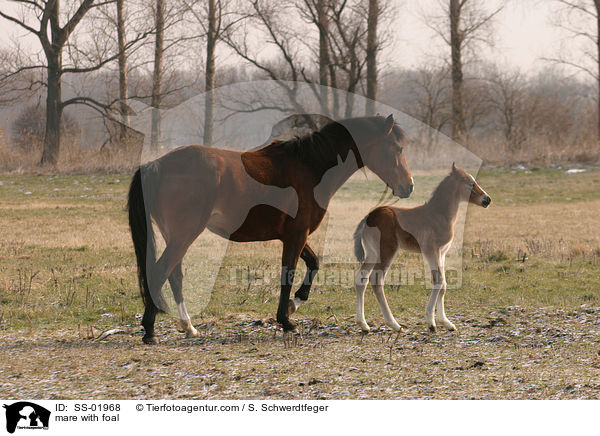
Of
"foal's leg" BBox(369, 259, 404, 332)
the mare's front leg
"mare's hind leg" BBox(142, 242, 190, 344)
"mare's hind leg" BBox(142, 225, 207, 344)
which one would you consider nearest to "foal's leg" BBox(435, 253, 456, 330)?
"foal's leg" BBox(369, 259, 404, 332)

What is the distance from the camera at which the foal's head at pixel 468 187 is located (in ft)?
19.2

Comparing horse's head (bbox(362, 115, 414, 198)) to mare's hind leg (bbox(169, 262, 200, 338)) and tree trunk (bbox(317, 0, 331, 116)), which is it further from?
tree trunk (bbox(317, 0, 331, 116))

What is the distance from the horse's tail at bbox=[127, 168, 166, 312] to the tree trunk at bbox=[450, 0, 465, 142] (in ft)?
73.9

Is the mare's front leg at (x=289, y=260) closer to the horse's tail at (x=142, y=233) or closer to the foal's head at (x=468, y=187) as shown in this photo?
the horse's tail at (x=142, y=233)

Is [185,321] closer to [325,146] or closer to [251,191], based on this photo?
[251,191]

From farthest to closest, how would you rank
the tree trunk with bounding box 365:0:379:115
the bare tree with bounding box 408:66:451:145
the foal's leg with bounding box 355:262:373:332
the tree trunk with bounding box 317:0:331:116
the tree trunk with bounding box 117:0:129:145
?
the bare tree with bounding box 408:66:451:145
the tree trunk with bounding box 117:0:129:145
the tree trunk with bounding box 365:0:379:115
the tree trunk with bounding box 317:0:331:116
the foal's leg with bounding box 355:262:373:332

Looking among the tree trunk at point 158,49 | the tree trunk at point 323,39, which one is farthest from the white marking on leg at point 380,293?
the tree trunk at point 158,49

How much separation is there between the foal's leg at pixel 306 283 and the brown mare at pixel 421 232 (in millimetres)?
594

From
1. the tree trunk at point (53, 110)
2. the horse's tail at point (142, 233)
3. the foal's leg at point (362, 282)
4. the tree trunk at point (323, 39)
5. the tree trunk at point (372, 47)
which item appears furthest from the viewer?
the tree trunk at point (53, 110)

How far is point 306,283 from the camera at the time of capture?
21.1 ft

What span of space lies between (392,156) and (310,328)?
6.35ft

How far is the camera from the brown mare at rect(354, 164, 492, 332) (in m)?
5.86

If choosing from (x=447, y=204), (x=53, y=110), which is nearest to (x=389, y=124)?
(x=447, y=204)
